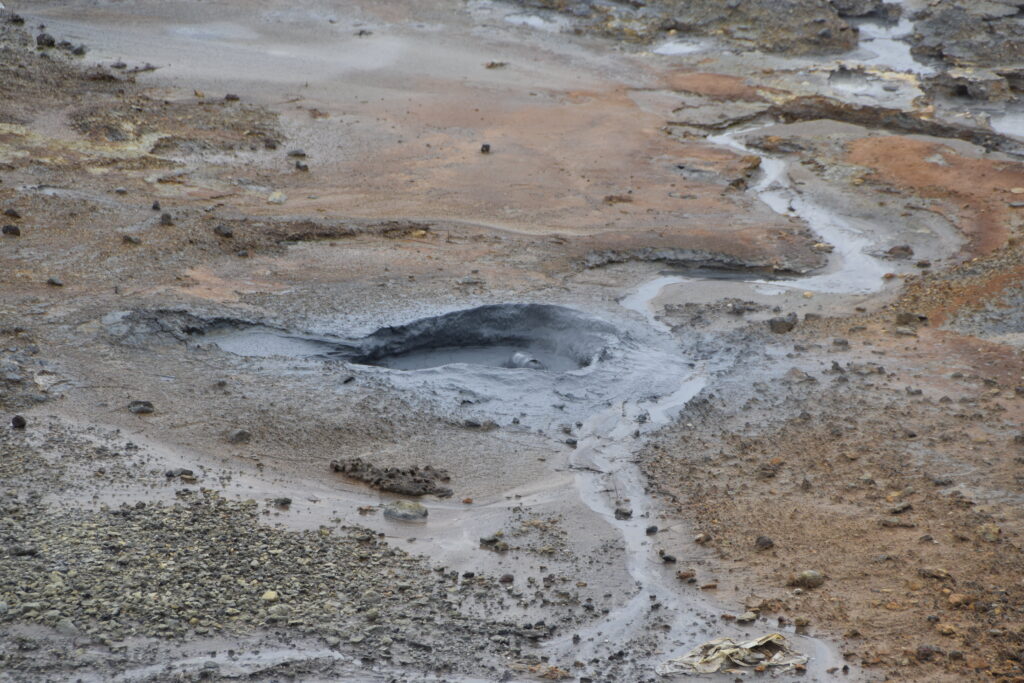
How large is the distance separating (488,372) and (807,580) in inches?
136

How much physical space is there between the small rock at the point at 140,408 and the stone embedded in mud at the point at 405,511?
2023 mm

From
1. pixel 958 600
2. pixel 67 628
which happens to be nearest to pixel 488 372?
pixel 958 600

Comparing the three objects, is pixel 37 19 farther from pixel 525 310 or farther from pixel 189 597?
pixel 189 597

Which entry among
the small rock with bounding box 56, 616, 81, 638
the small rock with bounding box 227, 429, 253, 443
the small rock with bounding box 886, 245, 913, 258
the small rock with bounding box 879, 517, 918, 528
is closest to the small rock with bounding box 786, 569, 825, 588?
the small rock with bounding box 879, 517, 918, 528

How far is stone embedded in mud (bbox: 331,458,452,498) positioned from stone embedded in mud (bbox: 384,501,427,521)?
24 cm

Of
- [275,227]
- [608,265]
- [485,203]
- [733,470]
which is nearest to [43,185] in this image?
[275,227]

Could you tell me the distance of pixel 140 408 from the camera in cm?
782

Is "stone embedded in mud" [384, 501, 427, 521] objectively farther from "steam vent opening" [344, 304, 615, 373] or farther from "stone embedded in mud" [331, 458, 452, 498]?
"steam vent opening" [344, 304, 615, 373]

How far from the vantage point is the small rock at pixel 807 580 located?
641 cm

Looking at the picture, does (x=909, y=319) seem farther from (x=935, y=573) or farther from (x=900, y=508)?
(x=935, y=573)

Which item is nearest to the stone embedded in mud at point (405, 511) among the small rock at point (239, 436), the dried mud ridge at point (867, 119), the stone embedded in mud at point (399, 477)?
the stone embedded in mud at point (399, 477)

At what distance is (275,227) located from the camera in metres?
11.3

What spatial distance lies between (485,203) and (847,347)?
4878mm

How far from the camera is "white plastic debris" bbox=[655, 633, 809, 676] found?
5680 millimetres
